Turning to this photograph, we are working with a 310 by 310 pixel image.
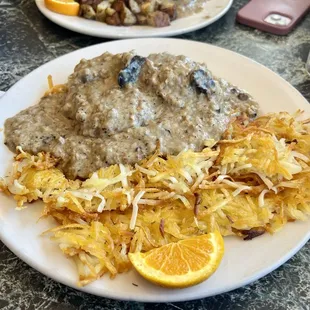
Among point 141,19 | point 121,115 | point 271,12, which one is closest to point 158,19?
point 141,19

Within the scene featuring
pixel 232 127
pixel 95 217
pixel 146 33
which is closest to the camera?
pixel 95 217

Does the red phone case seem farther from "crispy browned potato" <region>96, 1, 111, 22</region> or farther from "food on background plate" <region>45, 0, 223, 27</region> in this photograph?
"crispy browned potato" <region>96, 1, 111, 22</region>

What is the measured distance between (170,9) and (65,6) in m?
0.60

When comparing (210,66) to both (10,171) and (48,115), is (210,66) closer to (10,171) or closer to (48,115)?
(48,115)

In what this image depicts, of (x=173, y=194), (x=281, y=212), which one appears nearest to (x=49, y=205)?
(x=173, y=194)

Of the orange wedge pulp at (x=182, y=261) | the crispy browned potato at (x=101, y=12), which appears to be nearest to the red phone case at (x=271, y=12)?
the crispy browned potato at (x=101, y=12)

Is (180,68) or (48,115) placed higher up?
(180,68)

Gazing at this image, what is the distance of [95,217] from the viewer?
5.49ft

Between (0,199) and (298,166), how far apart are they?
106 cm

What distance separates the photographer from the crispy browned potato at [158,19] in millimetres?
2828

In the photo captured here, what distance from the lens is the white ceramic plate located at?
278 cm

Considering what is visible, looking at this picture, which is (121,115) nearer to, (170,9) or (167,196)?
(167,196)

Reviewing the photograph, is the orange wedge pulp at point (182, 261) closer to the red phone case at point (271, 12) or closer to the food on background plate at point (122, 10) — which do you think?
the food on background plate at point (122, 10)

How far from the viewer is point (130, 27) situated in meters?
2.86
